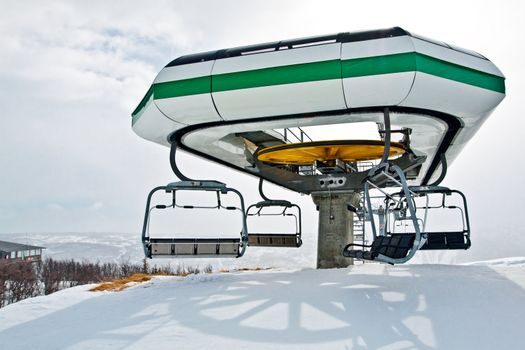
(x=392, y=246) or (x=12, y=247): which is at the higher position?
(x=392, y=246)

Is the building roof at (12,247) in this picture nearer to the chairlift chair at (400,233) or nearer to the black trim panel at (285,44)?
the black trim panel at (285,44)

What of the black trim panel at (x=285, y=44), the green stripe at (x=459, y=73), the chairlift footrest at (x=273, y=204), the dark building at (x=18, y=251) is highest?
the black trim panel at (x=285, y=44)

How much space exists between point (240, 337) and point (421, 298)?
2.90 m

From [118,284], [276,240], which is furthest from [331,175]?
[118,284]

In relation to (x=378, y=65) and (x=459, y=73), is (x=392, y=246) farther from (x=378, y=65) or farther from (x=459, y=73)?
(x=459, y=73)

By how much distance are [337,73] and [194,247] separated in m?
4.31

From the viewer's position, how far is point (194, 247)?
8.90m

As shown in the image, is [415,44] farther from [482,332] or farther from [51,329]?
[51,329]

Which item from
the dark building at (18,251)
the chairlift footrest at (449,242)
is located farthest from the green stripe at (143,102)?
the dark building at (18,251)

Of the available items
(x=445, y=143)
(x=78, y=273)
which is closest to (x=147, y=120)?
(x=445, y=143)

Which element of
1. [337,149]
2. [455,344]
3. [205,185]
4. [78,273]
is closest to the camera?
[455,344]

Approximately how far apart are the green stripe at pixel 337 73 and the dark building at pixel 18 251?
7021cm

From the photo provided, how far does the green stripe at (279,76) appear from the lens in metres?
7.47

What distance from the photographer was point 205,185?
898 centimetres
